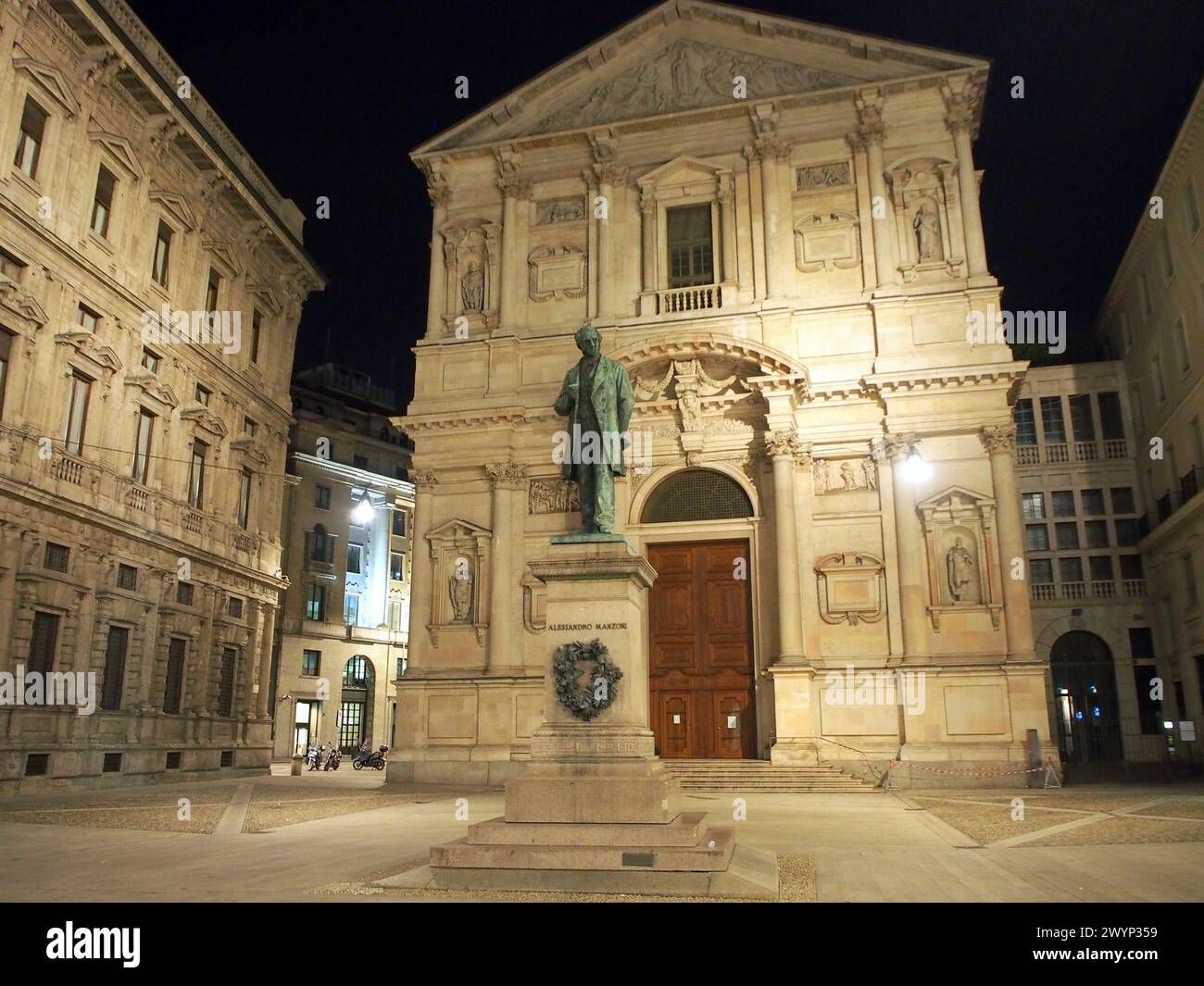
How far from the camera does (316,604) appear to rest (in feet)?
164

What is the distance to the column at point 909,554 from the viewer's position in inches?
862

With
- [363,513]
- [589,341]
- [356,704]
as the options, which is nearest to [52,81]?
[589,341]

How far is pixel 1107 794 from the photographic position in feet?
61.5

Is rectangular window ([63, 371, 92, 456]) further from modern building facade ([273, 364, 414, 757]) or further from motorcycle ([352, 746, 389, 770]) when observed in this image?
modern building facade ([273, 364, 414, 757])

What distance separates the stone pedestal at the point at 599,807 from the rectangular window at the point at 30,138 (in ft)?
59.7

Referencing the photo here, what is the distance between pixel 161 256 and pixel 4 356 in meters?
7.62

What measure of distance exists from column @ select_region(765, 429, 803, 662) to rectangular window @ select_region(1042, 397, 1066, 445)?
1793 cm

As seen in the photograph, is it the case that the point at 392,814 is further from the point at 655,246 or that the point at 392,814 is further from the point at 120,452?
the point at 655,246

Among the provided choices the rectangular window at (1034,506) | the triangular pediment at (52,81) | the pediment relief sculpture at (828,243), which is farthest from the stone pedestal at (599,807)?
the rectangular window at (1034,506)

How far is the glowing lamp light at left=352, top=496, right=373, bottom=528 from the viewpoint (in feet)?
158

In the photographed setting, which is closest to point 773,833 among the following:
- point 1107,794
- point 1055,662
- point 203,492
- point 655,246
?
point 1107,794

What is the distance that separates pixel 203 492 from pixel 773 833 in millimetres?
22081
